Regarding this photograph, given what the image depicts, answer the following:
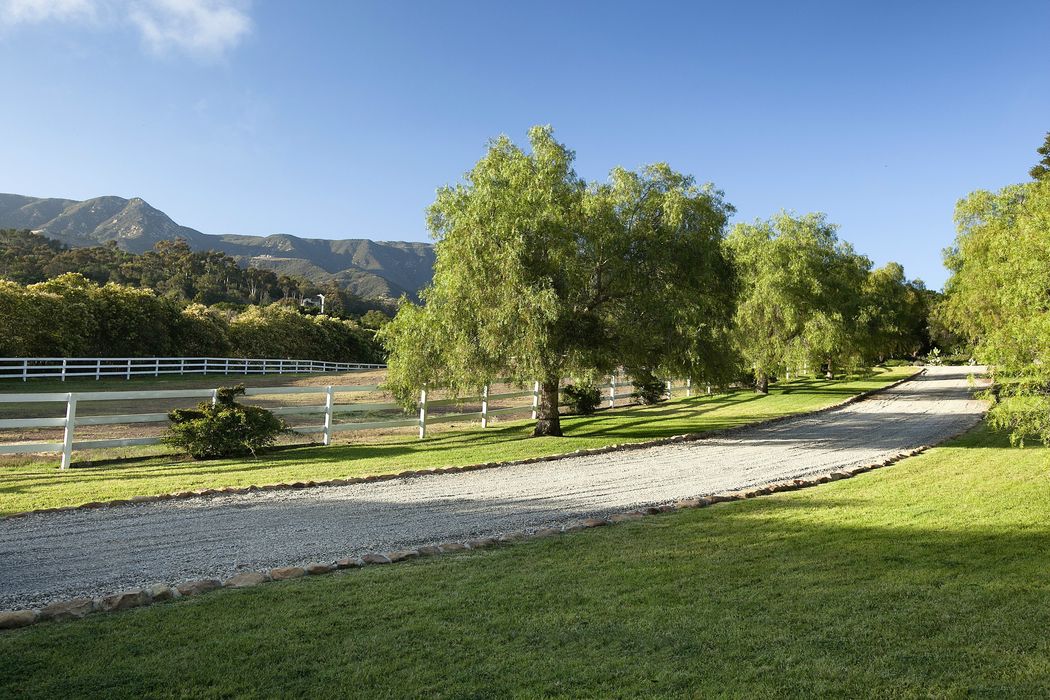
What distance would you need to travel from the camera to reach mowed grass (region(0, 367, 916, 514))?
29.6 ft

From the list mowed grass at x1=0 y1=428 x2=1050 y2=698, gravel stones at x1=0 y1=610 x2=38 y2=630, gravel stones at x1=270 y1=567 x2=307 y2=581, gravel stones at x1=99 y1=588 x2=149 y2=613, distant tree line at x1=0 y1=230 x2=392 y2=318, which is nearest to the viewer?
mowed grass at x1=0 y1=428 x2=1050 y2=698

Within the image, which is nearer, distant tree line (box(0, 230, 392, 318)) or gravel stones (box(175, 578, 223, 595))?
gravel stones (box(175, 578, 223, 595))

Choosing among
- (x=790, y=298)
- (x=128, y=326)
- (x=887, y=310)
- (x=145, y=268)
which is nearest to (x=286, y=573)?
(x=790, y=298)

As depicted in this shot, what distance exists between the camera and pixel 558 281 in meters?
15.2

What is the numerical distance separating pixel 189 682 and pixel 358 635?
923 mm

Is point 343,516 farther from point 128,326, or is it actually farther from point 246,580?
point 128,326

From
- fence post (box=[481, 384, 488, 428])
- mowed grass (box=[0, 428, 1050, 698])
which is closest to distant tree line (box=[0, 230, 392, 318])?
fence post (box=[481, 384, 488, 428])

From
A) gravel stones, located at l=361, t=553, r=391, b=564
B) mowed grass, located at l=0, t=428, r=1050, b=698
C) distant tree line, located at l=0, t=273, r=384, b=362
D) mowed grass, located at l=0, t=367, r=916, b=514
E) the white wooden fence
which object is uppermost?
distant tree line, located at l=0, t=273, r=384, b=362

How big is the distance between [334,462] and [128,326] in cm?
3731

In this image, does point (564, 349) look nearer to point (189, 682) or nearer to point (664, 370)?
point (664, 370)

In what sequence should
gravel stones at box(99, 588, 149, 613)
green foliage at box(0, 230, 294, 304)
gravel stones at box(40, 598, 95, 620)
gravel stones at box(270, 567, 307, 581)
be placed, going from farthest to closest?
green foliage at box(0, 230, 294, 304) → gravel stones at box(270, 567, 307, 581) → gravel stones at box(99, 588, 149, 613) → gravel stones at box(40, 598, 95, 620)

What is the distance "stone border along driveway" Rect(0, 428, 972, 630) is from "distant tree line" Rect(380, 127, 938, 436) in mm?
6766

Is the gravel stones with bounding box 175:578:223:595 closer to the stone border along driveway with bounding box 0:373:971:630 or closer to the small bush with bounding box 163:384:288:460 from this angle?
the stone border along driveway with bounding box 0:373:971:630

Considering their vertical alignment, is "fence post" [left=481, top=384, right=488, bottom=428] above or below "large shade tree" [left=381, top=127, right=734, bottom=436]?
below
